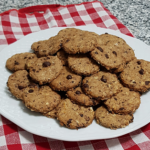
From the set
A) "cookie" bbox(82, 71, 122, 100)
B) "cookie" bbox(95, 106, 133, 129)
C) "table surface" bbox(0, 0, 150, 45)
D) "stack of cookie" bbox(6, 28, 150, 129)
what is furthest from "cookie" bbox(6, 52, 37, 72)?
"table surface" bbox(0, 0, 150, 45)

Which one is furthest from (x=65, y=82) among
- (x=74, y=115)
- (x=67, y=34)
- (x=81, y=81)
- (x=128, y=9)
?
(x=128, y=9)

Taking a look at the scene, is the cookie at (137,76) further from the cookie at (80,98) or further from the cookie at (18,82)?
the cookie at (18,82)

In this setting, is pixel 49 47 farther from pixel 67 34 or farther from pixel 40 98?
pixel 40 98

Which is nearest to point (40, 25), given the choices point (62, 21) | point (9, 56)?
point (62, 21)

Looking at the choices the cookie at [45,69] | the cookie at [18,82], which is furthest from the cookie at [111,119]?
the cookie at [18,82]

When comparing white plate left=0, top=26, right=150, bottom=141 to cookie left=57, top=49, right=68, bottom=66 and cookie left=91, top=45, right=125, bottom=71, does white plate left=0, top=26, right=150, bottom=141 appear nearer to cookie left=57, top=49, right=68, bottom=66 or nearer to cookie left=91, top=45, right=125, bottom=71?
cookie left=91, top=45, right=125, bottom=71

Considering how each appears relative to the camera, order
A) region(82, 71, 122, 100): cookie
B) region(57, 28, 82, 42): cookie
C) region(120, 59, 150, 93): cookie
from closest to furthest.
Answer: region(82, 71, 122, 100): cookie, region(120, 59, 150, 93): cookie, region(57, 28, 82, 42): cookie

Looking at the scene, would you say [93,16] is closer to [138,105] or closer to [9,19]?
[9,19]
